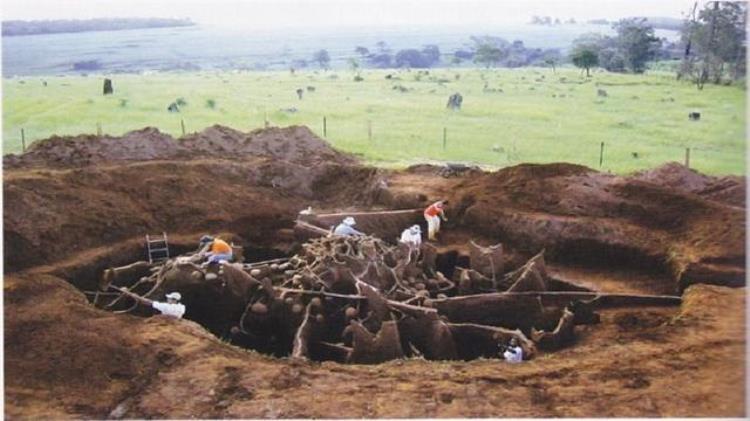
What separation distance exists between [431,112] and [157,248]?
437 centimetres

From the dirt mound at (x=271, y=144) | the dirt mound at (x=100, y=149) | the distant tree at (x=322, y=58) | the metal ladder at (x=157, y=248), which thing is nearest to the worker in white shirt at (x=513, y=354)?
the distant tree at (x=322, y=58)

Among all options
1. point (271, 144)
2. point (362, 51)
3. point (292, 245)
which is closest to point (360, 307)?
point (292, 245)


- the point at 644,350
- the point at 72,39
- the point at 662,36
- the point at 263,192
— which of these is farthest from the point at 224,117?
the point at 644,350

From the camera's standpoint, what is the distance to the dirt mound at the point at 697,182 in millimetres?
11375

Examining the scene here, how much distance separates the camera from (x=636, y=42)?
1111 cm

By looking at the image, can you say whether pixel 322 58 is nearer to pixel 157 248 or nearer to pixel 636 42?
pixel 157 248

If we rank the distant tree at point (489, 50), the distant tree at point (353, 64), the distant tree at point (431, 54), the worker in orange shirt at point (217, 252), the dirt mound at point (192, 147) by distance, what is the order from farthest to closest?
the dirt mound at point (192, 147) → the distant tree at point (353, 64) → the distant tree at point (431, 54) → the distant tree at point (489, 50) → the worker in orange shirt at point (217, 252)

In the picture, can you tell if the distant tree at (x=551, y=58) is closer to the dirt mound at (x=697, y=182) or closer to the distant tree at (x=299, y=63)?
the dirt mound at (x=697, y=182)

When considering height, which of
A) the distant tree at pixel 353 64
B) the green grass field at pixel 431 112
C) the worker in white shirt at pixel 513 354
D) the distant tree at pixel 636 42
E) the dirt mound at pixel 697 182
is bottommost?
the worker in white shirt at pixel 513 354

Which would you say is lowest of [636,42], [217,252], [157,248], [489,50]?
[157,248]

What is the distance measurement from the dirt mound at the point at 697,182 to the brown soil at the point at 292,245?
0.16 ft

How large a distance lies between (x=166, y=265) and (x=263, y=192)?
3174 millimetres

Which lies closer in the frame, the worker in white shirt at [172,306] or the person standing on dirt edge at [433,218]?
the worker in white shirt at [172,306]

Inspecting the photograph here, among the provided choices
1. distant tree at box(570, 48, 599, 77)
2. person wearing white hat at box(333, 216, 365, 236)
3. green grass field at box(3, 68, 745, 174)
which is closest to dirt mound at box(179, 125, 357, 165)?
green grass field at box(3, 68, 745, 174)
